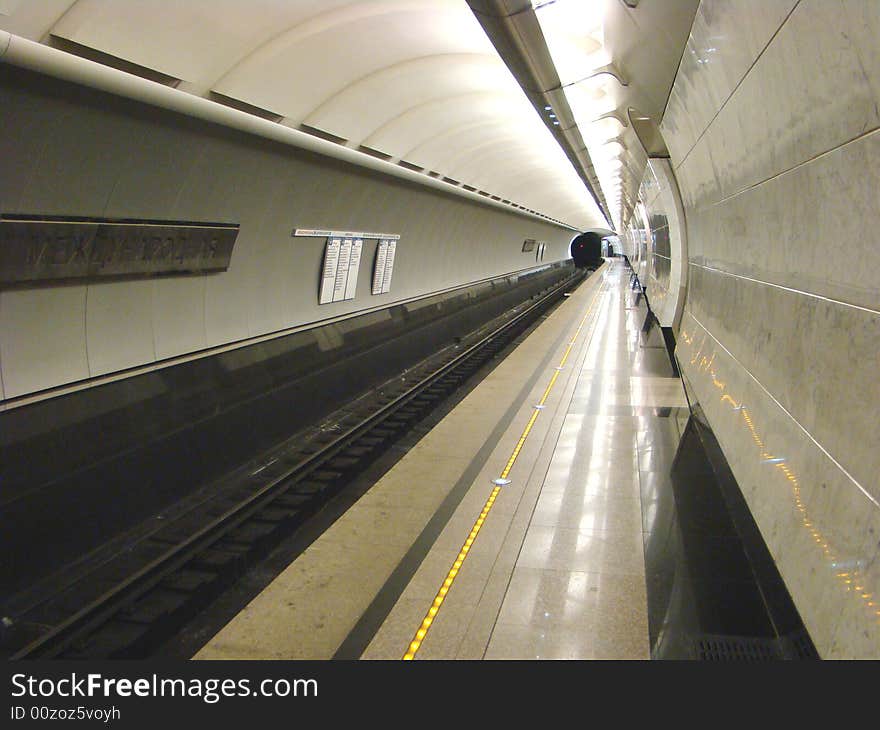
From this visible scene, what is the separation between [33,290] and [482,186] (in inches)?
463

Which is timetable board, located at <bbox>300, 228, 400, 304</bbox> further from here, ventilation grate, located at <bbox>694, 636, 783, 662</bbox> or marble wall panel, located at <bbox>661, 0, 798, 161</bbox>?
ventilation grate, located at <bbox>694, 636, 783, 662</bbox>

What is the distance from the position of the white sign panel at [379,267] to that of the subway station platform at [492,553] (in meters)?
4.34

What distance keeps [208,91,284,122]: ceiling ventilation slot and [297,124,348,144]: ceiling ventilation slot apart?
0.49 metres

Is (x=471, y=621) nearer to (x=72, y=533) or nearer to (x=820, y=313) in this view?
(x=820, y=313)

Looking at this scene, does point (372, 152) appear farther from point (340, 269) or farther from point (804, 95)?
point (804, 95)

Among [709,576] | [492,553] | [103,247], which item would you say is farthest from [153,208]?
[709,576]

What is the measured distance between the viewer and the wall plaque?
4527mm

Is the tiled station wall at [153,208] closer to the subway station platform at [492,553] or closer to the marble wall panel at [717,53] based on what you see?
the subway station platform at [492,553]

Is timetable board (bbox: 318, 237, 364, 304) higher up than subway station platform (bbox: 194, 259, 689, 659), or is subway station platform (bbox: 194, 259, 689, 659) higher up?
timetable board (bbox: 318, 237, 364, 304)

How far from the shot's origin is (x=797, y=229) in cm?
275

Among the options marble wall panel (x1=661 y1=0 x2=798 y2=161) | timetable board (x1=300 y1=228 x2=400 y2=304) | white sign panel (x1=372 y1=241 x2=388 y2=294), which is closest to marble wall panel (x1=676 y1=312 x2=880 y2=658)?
marble wall panel (x1=661 y1=0 x2=798 y2=161)

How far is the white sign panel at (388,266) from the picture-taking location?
483 inches

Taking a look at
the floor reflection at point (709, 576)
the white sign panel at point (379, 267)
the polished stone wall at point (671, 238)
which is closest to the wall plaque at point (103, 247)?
the floor reflection at point (709, 576)

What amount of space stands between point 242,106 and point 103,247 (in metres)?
1.92
